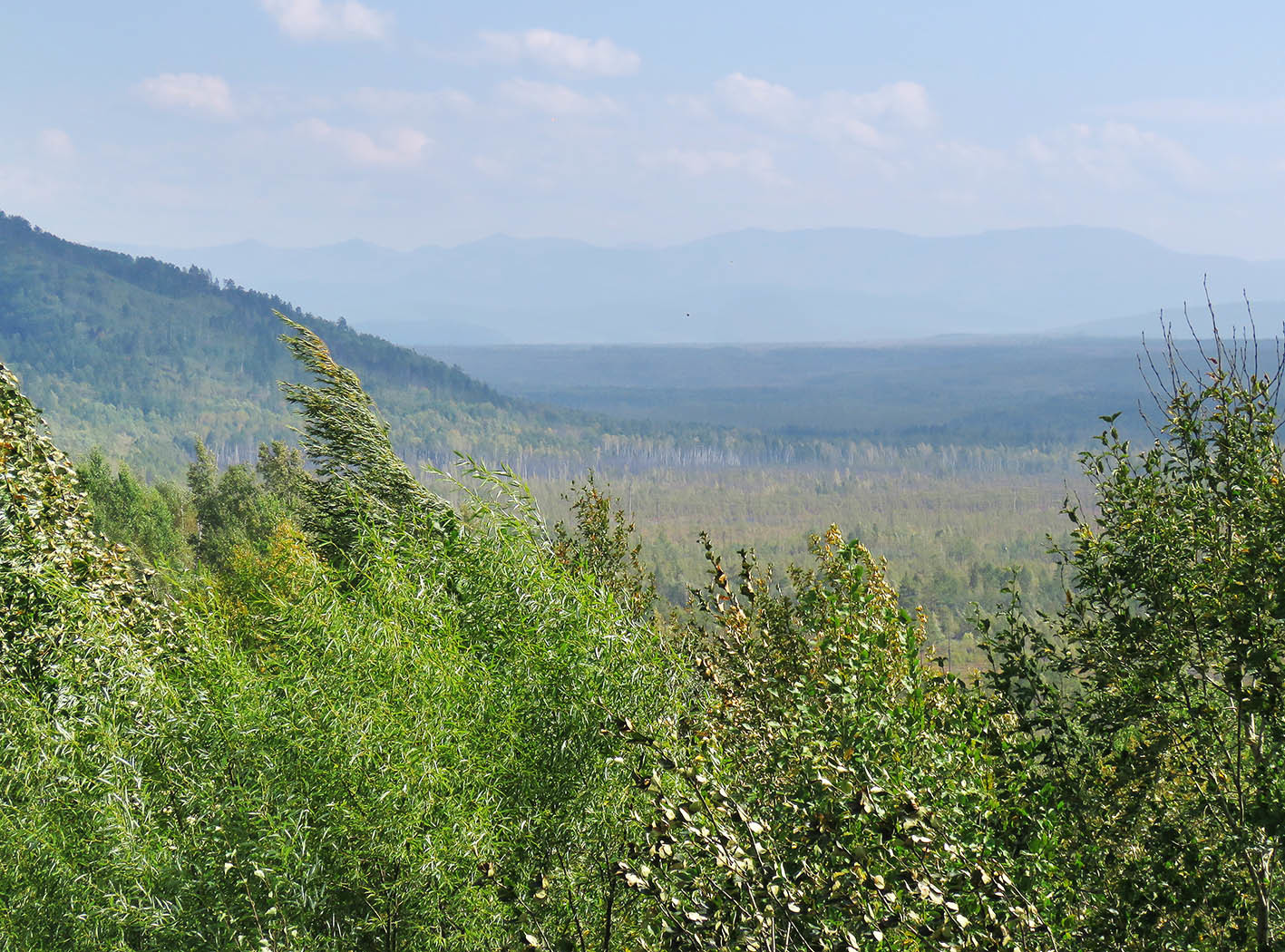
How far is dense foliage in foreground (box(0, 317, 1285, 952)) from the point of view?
5.49 meters

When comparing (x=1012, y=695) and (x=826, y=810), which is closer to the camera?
(x=826, y=810)

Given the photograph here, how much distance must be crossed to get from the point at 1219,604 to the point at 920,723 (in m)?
2.53

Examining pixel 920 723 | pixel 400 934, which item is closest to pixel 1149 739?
pixel 920 723

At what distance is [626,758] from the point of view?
6.83 metres

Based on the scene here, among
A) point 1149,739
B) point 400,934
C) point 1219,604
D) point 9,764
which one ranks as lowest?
point 400,934

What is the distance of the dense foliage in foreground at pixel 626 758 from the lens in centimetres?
549

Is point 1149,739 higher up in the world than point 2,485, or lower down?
lower down

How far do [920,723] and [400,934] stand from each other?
3.54 m

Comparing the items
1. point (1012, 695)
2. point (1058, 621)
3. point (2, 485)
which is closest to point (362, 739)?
point (1012, 695)

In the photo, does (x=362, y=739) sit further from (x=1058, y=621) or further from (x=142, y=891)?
(x=1058, y=621)

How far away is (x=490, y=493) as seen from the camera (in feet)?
35.7

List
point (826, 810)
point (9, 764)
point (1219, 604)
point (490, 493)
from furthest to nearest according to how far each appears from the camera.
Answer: point (490, 493)
point (9, 764)
point (1219, 604)
point (826, 810)

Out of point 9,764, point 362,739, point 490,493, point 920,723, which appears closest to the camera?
point 920,723

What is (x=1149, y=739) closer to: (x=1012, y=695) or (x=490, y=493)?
(x=1012, y=695)
